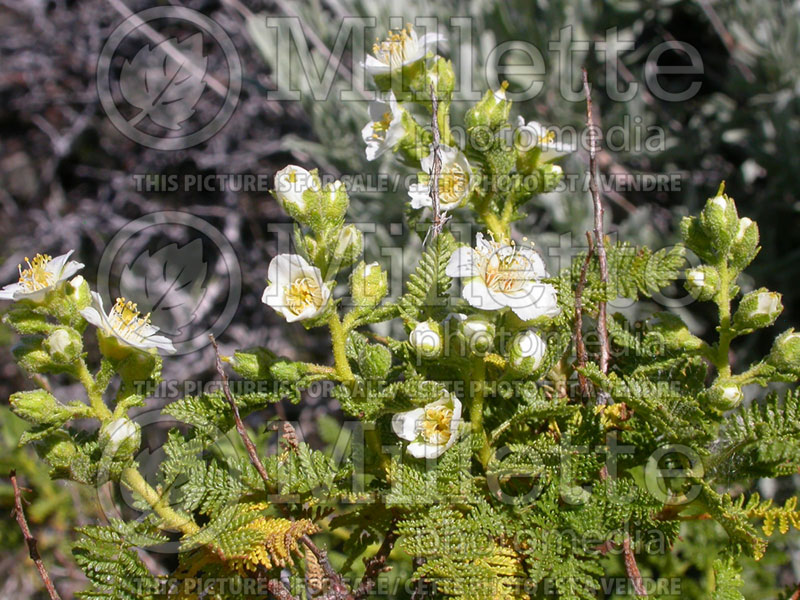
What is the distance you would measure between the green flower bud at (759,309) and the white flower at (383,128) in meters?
0.78

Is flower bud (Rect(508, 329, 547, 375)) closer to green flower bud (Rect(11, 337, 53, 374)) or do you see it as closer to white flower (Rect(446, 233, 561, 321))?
white flower (Rect(446, 233, 561, 321))

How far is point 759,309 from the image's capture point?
1249 millimetres

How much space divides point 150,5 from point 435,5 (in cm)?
188

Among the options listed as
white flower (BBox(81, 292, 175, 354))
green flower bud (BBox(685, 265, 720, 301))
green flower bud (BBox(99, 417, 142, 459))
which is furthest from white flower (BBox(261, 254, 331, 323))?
green flower bud (BBox(685, 265, 720, 301))

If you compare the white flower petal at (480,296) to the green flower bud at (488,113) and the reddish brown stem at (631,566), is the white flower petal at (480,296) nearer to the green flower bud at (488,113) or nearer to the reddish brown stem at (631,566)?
the green flower bud at (488,113)

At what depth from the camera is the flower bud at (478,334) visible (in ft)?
3.97

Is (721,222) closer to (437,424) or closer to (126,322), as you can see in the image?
(437,424)

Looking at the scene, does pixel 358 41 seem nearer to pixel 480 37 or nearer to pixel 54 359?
pixel 480 37

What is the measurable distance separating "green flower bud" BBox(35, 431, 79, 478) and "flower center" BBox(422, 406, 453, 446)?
0.64 m

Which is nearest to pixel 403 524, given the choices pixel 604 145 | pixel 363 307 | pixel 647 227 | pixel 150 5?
pixel 363 307

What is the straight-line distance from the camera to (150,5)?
167 inches

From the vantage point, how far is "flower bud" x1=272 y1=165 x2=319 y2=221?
1.33 meters

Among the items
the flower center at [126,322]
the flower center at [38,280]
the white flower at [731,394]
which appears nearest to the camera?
the white flower at [731,394]

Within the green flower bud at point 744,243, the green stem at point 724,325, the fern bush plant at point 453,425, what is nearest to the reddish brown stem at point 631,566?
the fern bush plant at point 453,425
